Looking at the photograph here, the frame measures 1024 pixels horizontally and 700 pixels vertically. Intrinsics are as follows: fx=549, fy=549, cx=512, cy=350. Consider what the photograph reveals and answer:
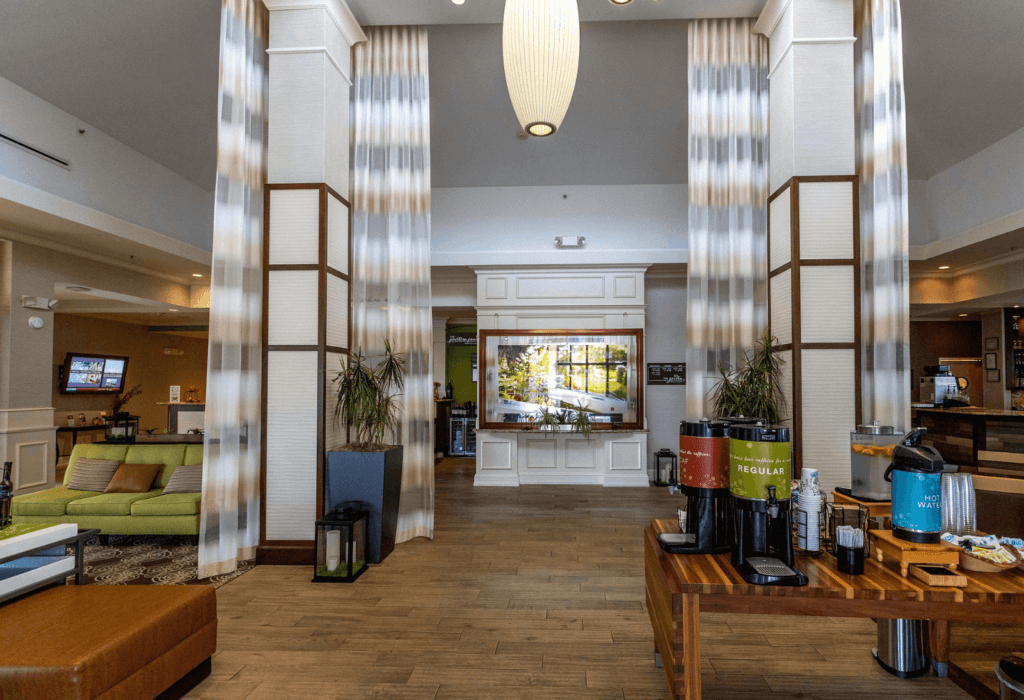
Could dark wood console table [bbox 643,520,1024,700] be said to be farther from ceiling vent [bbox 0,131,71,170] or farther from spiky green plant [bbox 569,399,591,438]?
ceiling vent [bbox 0,131,71,170]

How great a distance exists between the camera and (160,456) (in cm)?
508

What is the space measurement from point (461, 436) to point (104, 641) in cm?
850

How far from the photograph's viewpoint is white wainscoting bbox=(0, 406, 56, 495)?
661 cm

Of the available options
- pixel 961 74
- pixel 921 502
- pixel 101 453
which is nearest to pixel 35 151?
pixel 101 453

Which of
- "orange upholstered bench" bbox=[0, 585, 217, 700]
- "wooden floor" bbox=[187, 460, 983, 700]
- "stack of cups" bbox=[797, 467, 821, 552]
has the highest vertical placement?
"stack of cups" bbox=[797, 467, 821, 552]

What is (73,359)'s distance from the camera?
34.3 feet

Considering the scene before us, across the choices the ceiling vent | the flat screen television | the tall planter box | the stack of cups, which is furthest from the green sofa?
the flat screen television

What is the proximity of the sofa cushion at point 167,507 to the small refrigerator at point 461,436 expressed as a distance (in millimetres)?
6075

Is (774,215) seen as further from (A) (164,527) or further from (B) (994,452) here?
(A) (164,527)

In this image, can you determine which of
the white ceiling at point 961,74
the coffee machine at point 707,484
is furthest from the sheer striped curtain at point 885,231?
the coffee machine at point 707,484

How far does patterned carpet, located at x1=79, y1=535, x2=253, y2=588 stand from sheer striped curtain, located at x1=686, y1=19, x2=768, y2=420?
3.94 m

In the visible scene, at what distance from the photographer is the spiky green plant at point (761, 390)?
13.3 feet

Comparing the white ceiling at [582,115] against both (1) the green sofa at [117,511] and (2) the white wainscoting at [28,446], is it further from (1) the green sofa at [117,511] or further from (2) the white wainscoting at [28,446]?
(2) the white wainscoting at [28,446]

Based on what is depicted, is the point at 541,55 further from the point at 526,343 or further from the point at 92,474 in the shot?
the point at 526,343
